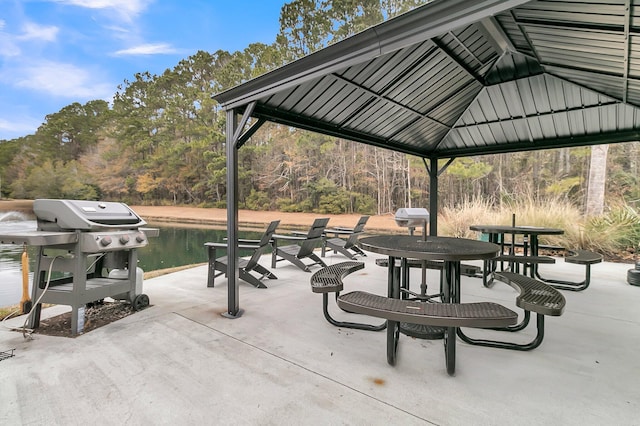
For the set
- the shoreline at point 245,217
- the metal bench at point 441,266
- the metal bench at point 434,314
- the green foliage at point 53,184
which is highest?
the green foliage at point 53,184

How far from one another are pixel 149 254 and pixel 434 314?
1008cm

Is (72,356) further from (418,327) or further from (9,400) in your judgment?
(418,327)

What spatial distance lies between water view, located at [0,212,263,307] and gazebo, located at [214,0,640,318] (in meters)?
2.67

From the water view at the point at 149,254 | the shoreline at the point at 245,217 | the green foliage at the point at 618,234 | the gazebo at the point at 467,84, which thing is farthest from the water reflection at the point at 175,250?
the green foliage at the point at 618,234

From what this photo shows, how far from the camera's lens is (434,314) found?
1.84 meters

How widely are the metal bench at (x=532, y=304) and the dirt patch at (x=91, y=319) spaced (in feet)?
10.2

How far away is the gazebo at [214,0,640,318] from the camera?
7.30 ft

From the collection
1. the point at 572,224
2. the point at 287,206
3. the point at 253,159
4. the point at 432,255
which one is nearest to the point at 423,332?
the point at 432,255

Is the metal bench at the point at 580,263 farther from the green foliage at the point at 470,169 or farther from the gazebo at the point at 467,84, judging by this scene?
the green foliage at the point at 470,169

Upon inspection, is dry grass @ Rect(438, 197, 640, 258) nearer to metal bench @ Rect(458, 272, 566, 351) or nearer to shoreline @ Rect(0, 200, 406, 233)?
metal bench @ Rect(458, 272, 566, 351)

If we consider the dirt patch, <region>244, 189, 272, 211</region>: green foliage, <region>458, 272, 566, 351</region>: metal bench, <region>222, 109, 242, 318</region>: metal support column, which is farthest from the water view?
<region>244, 189, 272, 211</region>: green foliage

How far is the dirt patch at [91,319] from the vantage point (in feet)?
8.97

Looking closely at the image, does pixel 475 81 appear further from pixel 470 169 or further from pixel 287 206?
pixel 287 206

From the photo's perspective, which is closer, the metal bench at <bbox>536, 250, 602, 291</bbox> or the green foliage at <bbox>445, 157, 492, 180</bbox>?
the metal bench at <bbox>536, 250, 602, 291</bbox>
